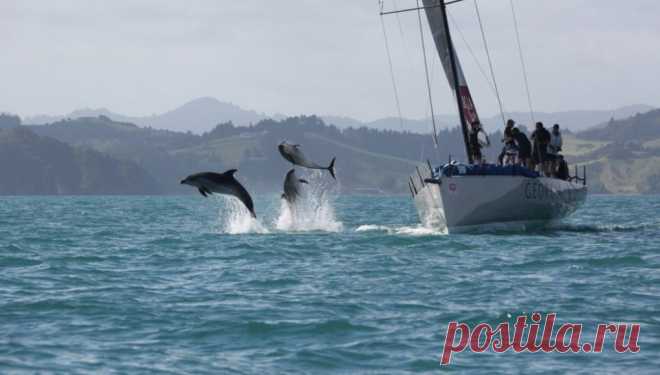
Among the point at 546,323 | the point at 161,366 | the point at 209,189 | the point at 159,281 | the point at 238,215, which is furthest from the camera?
the point at 238,215

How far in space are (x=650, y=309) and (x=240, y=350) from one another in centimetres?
638

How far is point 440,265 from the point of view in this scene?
2211cm

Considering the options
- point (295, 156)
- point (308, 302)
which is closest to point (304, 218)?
point (295, 156)

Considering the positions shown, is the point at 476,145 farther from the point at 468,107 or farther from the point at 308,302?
the point at 308,302

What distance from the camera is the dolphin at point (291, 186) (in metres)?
31.3

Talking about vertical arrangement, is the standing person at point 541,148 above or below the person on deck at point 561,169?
above

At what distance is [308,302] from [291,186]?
15.4 metres

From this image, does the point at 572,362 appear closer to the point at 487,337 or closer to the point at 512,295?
the point at 487,337

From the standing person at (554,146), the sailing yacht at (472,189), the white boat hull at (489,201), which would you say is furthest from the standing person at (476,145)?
the standing person at (554,146)

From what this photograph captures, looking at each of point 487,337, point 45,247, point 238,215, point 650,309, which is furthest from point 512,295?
point 238,215

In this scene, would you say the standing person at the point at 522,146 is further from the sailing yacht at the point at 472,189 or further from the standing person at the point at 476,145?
the standing person at the point at 476,145

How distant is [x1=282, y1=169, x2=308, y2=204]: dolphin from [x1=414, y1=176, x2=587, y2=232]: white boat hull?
387 centimetres

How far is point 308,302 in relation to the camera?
54.5 feet

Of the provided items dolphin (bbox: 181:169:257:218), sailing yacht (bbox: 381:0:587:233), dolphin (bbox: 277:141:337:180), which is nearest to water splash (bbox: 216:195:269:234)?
dolphin (bbox: 277:141:337:180)
